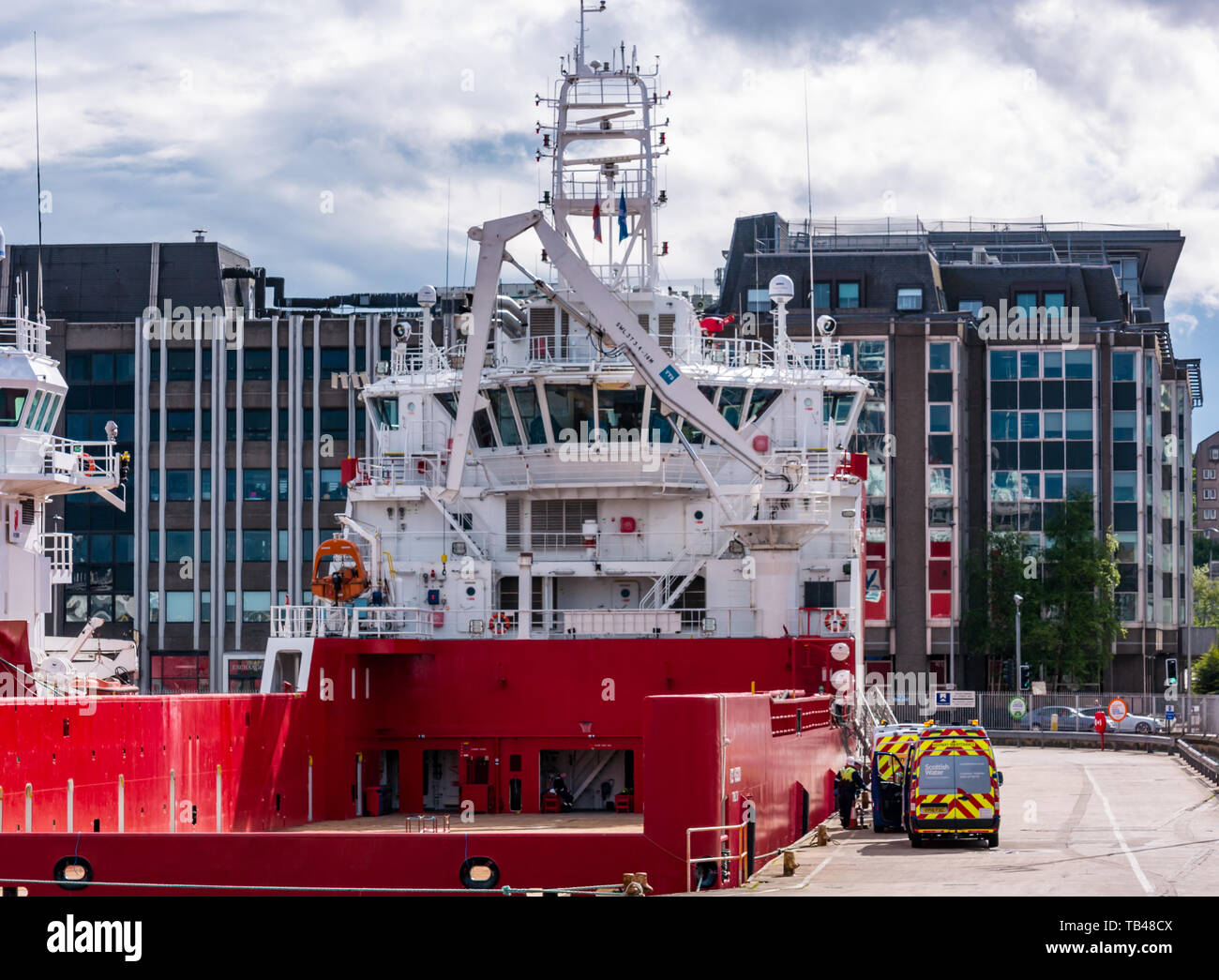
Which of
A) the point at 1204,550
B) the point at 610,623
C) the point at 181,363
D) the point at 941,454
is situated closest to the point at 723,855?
the point at 610,623

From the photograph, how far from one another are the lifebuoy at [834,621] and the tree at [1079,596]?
5035 centimetres

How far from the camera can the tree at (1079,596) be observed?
271 ft

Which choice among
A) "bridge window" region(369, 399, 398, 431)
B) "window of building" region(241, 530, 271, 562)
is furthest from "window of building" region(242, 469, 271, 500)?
"bridge window" region(369, 399, 398, 431)

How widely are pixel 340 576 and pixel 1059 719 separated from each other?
44.2 meters

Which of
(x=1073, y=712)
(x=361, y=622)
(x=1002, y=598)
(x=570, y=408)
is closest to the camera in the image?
(x=361, y=622)

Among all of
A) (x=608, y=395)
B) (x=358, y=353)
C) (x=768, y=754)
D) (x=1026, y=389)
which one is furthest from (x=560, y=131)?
(x=1026, y=389)

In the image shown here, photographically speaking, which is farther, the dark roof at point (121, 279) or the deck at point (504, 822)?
the dark roof at point (121, 279)

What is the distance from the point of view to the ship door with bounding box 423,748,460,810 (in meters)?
33.6

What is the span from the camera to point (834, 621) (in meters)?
34.5

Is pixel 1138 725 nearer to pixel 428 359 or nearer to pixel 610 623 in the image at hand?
pixel 428 359

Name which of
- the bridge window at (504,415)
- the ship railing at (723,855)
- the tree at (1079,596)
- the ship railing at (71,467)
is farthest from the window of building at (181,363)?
the ship railing at (723,855)

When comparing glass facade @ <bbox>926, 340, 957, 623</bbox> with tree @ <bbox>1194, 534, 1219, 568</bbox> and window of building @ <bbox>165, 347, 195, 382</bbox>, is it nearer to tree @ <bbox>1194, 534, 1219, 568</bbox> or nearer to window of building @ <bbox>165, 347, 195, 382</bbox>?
window of building @ <bbox>165, 347, 195, 382</bbox>

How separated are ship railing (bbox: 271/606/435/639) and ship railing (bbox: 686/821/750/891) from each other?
1122 centimetres

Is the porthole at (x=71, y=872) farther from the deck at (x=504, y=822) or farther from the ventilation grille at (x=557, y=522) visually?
the ventilation grille at (x=557, y=522)
